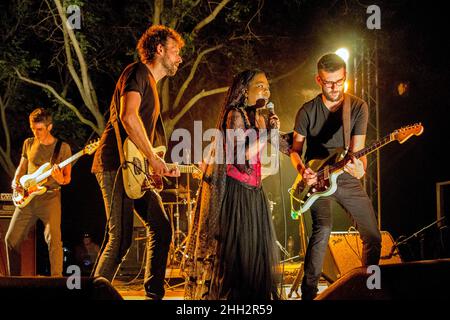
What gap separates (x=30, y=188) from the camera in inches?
272

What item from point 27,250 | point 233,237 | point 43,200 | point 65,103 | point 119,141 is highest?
point 65,103

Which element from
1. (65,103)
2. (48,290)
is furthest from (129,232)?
(65,103)

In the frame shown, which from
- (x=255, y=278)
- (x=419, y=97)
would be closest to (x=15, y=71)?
(x=419, y=97)

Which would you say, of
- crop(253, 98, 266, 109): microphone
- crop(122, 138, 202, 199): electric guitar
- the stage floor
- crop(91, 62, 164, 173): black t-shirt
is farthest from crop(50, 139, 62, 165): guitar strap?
crop(253, 98, 266, 109): microphone

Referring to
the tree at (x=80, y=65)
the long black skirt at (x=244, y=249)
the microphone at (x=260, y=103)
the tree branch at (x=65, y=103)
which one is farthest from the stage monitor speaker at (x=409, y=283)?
the tree branch at (x=65, y=103)

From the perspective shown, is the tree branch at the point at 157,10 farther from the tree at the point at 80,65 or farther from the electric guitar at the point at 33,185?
the electric guitar at the point at 33,185

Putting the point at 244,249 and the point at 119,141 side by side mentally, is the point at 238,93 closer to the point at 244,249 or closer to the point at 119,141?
the point at 119,141

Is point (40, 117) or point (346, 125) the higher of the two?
point (40, 117)

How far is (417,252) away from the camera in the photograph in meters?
10.0

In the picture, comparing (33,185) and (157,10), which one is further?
(157,10)

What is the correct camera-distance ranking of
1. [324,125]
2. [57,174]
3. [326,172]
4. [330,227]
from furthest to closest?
[57,174]
[324,125]
[326,172]
[330,227]

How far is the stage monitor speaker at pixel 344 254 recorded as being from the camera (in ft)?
20.0

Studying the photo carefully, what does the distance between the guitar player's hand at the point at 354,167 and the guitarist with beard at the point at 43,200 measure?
13.2 ft

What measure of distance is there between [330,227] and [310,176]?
538mm
